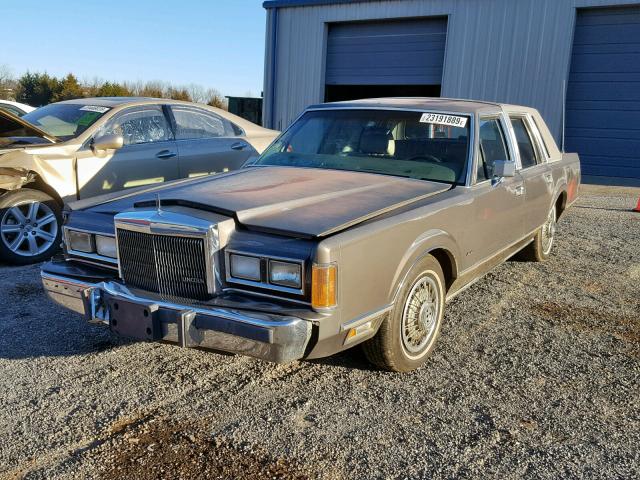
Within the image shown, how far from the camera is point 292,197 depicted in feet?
11.6

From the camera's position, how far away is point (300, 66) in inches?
706

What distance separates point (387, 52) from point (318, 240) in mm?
14886

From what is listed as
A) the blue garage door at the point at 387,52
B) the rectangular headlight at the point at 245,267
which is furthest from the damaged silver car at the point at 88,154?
the blue garage door at the point at 387,52

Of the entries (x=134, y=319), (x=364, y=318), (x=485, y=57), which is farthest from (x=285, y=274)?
(x=485, y=57)

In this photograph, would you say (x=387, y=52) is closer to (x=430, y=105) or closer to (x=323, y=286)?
(x=430, y=105)

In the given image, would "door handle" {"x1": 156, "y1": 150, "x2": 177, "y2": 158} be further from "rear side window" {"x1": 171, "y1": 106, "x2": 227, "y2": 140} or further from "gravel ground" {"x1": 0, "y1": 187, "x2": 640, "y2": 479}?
"gravel ground" {"x1": 0, "y1": 187, "x2": 640, "y2": 479}

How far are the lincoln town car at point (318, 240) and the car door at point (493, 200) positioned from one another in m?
0.02

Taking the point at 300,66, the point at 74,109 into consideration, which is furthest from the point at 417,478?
the point at 300,66

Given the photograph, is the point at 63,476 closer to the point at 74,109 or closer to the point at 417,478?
the point at 417,478

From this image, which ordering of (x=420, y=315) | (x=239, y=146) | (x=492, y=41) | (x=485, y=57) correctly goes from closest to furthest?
1. (x=420, y=315)
2. (x=239, y=146)
3. (x=492, y=41)
4. (x=485, y=57)

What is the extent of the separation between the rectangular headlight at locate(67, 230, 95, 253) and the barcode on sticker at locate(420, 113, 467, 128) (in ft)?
8.21

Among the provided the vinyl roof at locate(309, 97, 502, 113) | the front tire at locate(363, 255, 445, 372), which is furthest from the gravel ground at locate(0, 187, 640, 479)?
the vinyl roof at locate(309, 97, 502, 113)

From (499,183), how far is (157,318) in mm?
2782

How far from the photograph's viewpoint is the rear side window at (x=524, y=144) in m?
5.32
